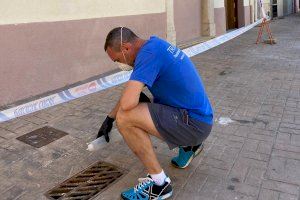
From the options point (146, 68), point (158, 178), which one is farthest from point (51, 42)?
point (158, 178)

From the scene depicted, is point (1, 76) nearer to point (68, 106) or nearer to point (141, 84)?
point (68, 106)

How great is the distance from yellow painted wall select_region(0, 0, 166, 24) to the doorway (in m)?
8.76

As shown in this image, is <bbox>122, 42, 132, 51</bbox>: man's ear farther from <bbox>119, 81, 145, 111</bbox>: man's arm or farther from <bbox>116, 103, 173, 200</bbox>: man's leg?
<bbox>116, 103, 173, 200</bbox>: man's leg

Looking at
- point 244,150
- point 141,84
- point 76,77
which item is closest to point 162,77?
point 141,84

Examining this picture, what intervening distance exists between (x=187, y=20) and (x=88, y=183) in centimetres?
856

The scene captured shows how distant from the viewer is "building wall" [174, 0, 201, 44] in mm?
10398

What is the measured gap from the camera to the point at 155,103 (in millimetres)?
2924

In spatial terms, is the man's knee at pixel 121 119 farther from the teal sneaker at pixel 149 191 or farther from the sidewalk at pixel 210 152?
the teal sneaker at pixel 149 191

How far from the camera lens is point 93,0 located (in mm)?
6520

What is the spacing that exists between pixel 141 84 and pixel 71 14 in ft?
12.8

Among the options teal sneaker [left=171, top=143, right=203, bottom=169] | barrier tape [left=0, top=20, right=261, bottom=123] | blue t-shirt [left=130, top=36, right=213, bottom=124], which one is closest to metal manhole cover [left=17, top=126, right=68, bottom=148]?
barrier tape [left=0, top=20, right=261, bottom=123]

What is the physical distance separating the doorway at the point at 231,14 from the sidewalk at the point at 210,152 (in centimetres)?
1025

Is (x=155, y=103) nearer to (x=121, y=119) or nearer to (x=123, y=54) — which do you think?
(x=121, y=119)

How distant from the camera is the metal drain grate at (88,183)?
3.08m
